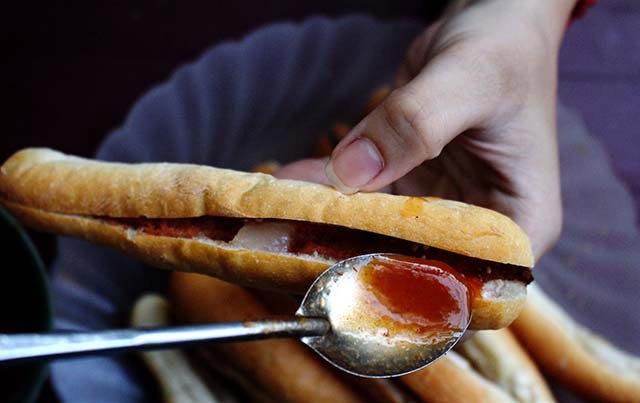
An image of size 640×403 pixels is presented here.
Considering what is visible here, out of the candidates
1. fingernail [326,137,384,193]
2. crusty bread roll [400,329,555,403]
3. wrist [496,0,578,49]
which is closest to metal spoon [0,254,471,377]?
fingernail [326,137,384,193]

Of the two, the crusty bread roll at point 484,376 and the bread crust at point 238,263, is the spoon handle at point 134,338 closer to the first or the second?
the bread crust at point 238,263

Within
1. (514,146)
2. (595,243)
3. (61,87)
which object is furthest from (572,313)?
(61,87)

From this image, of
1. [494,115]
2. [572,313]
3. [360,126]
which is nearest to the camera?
[360,126]

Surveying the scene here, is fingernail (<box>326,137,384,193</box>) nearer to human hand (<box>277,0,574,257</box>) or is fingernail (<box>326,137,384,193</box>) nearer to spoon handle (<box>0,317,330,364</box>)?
human hand (<box>277,0,574,257</box>)

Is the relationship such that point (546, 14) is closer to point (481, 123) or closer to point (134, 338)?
point (481, 123)

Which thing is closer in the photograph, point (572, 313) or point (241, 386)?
point (241, 386)

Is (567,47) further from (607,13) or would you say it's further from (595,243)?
(595,243)
